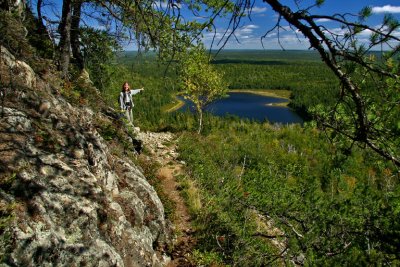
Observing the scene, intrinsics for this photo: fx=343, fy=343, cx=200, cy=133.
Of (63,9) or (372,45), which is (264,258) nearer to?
(372,45)

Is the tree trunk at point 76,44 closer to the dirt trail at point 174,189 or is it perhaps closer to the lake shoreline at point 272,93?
the dirt trail at point 174,189

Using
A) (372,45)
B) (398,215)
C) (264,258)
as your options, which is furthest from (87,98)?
(372,45)

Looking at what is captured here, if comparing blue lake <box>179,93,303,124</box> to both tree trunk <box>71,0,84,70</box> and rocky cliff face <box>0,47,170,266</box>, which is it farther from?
rocky cliff face <box>0,47,170,266</box>

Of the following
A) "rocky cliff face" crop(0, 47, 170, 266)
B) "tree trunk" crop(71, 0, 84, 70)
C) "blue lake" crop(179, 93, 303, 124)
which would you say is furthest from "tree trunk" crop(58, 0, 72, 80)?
"blue lake" crop(179, 93, 303, 124)

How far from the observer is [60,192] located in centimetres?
467

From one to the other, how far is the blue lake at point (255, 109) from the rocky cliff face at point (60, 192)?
74.3 metres

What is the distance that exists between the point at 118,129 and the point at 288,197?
5066mm

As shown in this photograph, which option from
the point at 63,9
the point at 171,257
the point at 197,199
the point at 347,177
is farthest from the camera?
the point at 347,177

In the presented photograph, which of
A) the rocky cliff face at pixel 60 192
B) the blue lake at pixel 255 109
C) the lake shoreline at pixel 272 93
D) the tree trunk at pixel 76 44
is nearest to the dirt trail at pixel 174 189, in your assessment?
the rocky cliff face at pixel 60 192

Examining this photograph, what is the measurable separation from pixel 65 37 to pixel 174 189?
18.2 ft

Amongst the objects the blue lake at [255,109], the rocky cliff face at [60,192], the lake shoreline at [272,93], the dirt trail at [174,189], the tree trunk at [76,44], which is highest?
the tree trunk at [76,44]

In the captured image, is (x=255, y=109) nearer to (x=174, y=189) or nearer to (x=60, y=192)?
(x=174, y=189)

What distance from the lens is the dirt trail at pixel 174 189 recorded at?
7.98 meters

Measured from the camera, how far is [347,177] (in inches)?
1085
